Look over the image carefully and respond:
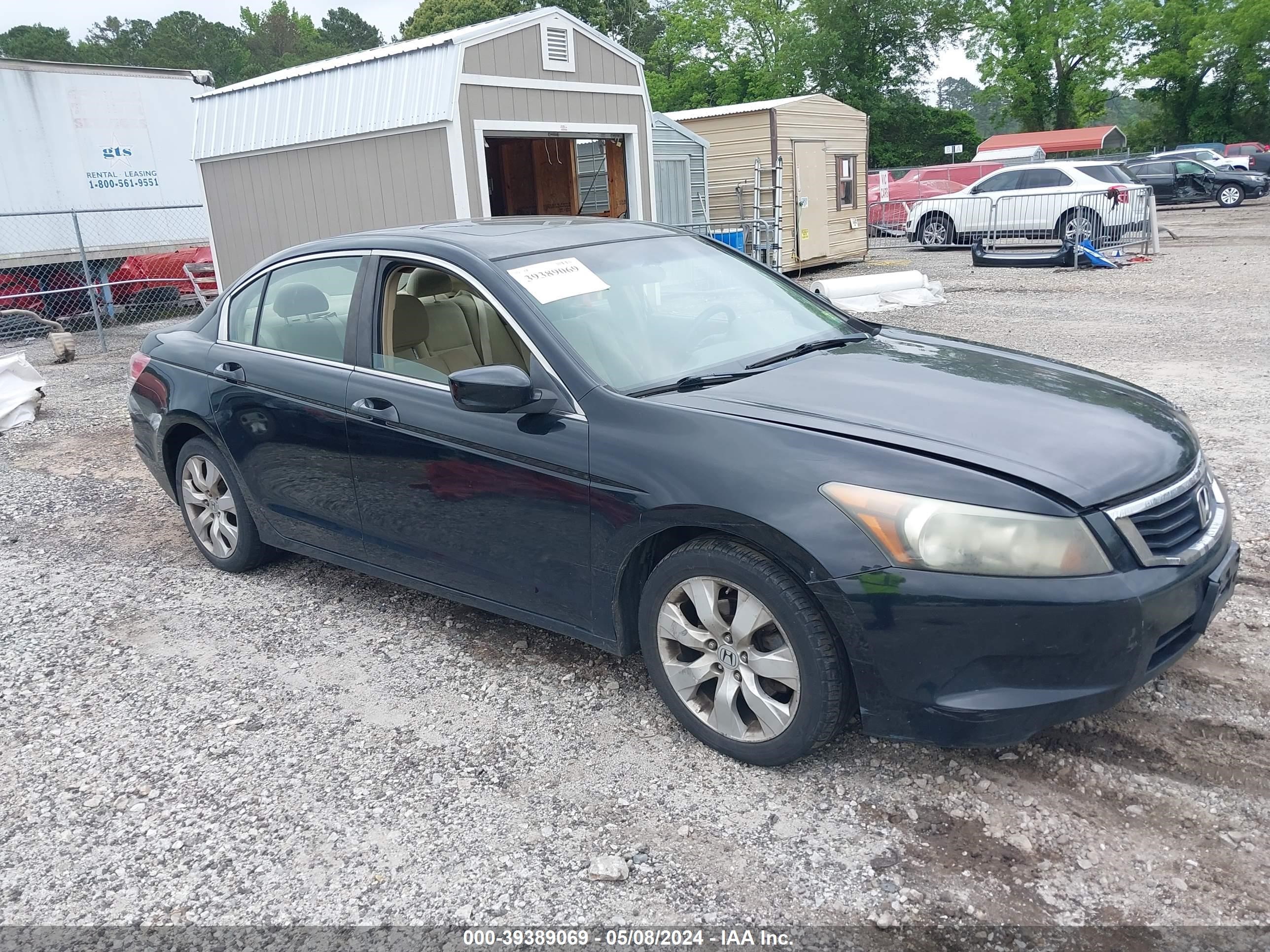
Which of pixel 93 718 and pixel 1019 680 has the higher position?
pixel 1019 680

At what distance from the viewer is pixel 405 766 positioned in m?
3.28

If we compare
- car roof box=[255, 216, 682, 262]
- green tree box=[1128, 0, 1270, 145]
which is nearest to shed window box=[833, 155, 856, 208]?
car roof box=[255, 216, 682, 262]

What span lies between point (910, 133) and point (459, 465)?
53.7 meters

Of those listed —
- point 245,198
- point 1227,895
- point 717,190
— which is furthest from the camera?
point 717,190

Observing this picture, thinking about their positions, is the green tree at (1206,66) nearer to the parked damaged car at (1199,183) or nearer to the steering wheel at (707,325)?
the parked damaged car at (1199,183)

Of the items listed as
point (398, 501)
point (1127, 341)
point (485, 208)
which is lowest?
point (1127, 341)

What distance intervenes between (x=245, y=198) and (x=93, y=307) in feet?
9.13

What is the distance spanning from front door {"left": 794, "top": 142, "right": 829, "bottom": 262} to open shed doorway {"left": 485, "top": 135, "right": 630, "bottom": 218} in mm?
4027

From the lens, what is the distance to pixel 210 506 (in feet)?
16.4

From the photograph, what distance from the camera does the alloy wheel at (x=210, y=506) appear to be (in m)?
4.87

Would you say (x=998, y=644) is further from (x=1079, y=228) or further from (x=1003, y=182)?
(x=1003, y=182)

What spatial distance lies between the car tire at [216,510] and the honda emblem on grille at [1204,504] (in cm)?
390

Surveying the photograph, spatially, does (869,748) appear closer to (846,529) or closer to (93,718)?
(846,529)

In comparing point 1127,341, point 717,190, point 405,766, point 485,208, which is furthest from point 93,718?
point 717,190
